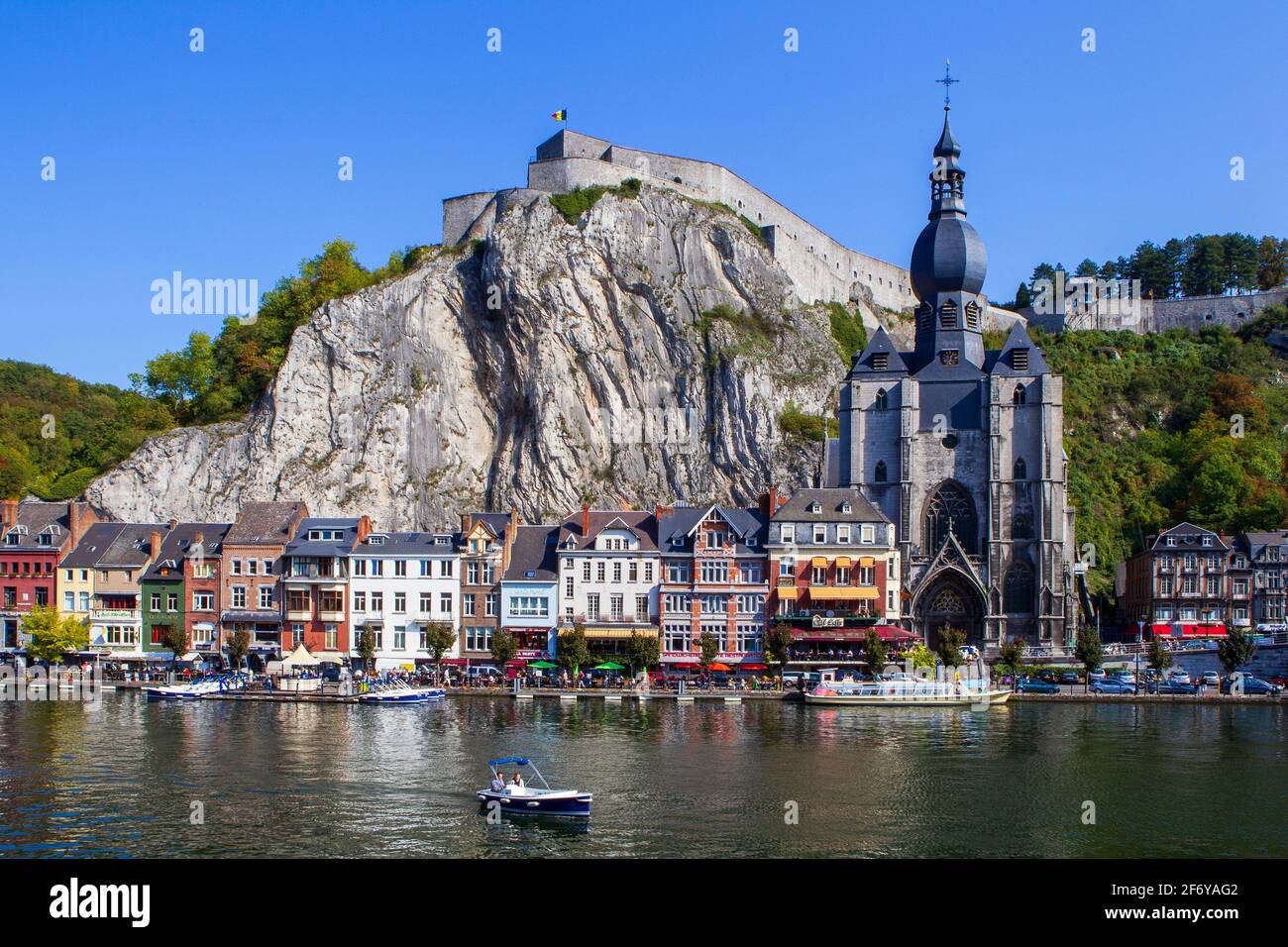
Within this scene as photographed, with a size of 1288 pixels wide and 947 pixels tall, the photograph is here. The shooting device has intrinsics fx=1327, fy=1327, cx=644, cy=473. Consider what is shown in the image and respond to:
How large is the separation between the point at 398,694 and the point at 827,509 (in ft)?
87.3

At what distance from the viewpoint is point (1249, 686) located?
2712 inches

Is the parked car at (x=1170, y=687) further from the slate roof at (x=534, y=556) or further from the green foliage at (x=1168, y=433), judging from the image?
the slate roof at (x=534, y=556)

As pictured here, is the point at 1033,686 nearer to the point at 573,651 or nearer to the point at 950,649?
the point at 950,649

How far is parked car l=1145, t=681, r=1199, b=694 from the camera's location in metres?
68.3

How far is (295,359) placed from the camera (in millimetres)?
101438

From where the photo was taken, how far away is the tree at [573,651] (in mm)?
68500

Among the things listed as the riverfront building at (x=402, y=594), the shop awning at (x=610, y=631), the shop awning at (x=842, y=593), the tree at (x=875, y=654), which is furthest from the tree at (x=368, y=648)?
the tree at (x=875, y=654)

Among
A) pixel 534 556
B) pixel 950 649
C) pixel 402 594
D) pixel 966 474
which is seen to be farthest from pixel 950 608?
pixel 402 594

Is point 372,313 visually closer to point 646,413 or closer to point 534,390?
point 534,390

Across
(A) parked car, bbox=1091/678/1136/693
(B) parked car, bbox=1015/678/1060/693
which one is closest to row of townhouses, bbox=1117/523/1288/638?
(B) parked car, bbox=1015/678/1060/693

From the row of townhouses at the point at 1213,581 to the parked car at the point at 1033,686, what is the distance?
19.3 m

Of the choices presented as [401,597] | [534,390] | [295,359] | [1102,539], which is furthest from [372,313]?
[1102,539]

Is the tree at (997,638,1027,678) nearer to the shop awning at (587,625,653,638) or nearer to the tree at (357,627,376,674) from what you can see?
the shop awning at (587,625,653,638)

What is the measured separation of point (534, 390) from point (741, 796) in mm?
68712
